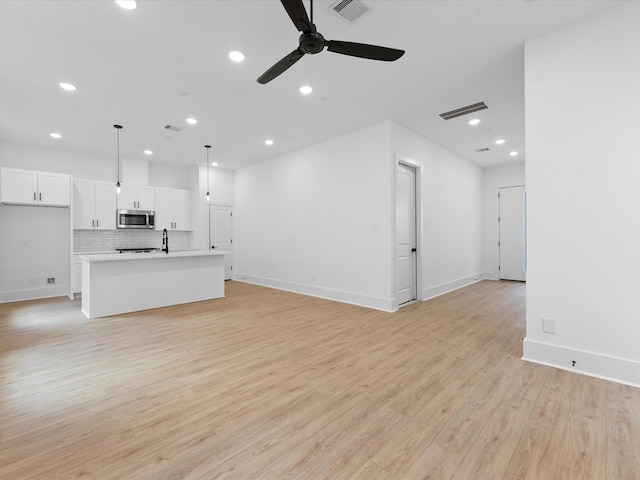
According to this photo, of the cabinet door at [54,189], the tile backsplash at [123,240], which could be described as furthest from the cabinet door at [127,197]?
the cabinet door at [54,189]

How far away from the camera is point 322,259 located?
5914 mm

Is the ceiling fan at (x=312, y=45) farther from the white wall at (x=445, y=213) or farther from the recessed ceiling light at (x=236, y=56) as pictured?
the white wall at (x=445, y=213)

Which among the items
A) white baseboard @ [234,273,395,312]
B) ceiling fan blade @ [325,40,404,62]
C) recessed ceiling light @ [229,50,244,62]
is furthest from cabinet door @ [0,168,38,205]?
ceiling fan blade @ [325,40,404,62]

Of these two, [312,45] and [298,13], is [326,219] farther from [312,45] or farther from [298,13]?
[298,13]

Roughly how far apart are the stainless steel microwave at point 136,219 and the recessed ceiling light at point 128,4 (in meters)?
5.38

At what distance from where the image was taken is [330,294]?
18.7ft

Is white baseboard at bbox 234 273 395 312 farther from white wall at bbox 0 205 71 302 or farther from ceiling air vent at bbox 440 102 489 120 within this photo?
white wall at bbox 0 205 71 302

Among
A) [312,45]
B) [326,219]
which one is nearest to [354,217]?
[326,219]

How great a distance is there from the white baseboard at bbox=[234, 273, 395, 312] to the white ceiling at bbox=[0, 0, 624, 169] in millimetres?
3050

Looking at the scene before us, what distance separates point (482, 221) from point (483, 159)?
1.86 metres

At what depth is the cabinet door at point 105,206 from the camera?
6473 millimetres

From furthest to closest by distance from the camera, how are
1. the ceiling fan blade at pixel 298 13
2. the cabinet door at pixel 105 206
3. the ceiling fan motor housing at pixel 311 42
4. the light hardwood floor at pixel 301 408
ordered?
the cabinet door at pixel 105 206
the ceiling fan motor housing at pixel 311 42
the ceiling fan blade at pixel 298 13
the light hardwood floor at pixel 301 408

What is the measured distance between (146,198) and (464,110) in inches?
282

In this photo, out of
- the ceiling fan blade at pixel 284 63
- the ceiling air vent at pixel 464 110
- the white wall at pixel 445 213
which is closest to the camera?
the ceiling fan blade at pixel 284 63
